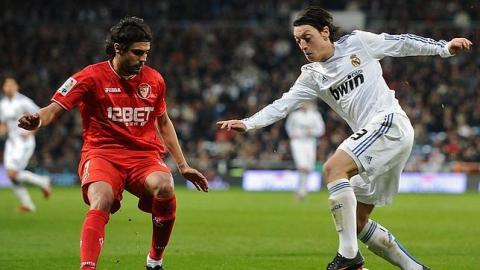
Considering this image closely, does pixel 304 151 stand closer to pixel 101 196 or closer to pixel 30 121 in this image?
Answer: pixel 101 196

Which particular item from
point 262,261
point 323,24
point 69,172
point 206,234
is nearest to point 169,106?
point 69,172

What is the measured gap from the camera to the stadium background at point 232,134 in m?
11.4

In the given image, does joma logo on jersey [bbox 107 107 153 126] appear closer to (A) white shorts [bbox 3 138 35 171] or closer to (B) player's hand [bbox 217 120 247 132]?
(B) player's hand [bbox 217 120 247 132]

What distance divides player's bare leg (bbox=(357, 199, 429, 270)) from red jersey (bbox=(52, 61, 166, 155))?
6.23 ft

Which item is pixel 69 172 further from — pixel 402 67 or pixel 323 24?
pixel 323 24

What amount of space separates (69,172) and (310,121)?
9.17 meters

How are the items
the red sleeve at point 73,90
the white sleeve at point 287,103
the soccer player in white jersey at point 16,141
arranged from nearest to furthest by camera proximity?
the red sleeve at point 73,90 < the white sleeve at point 287,103 < the soccer player in white jersey at point 16,141

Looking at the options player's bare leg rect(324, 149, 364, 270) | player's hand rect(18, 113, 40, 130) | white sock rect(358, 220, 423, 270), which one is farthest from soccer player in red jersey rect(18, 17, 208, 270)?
white sock rect(358, 220, 423, 270)

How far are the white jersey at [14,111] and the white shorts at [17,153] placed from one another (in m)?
0.13

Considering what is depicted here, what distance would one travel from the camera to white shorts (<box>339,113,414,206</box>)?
7477 millimetres

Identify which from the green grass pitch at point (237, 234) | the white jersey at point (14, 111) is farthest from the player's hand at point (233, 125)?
the white jersey at point (14, 111)

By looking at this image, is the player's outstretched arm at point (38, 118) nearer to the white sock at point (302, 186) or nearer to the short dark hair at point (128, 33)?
the short dark hair at point (128, 33)

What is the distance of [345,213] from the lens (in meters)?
7.23

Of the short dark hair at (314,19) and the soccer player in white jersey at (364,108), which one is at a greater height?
the short dark hair at (314,19)
